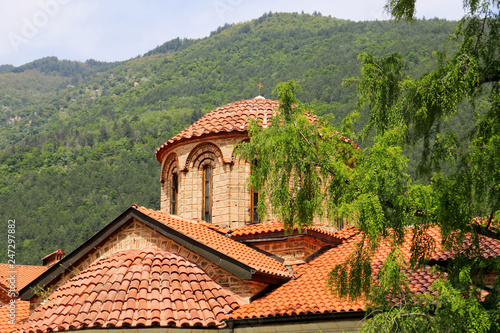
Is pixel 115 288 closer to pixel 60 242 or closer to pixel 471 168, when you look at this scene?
pixel 471 168

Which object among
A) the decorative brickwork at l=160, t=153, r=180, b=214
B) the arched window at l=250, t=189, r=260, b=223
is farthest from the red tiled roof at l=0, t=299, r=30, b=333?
the arched window at l=250, t=189, r=260, b=223

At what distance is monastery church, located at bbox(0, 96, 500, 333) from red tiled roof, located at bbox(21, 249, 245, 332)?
0.02 metres

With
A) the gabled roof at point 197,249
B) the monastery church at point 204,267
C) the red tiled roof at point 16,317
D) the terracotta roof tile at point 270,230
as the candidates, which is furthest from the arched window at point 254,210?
the red tiled roof at point 16,317

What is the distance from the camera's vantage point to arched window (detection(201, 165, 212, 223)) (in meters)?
14.5

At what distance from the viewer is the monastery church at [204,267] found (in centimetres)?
1009

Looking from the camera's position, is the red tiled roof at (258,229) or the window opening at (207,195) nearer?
the red tiled roof at (258,229)

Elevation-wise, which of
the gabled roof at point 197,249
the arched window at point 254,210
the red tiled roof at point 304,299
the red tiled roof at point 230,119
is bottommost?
the red tiled roof at point 304,299

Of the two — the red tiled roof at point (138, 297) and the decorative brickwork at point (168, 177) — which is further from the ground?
the decorative brickwork at point (168, 177)

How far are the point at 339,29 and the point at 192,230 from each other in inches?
3047

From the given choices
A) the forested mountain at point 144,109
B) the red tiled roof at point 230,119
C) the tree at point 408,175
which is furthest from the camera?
the forested mountain at point 144,109

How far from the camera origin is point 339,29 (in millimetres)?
85625

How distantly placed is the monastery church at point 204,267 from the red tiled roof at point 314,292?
0.08 ft

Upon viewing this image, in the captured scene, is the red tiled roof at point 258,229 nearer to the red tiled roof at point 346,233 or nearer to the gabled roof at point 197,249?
the gabled roof at point 197,249

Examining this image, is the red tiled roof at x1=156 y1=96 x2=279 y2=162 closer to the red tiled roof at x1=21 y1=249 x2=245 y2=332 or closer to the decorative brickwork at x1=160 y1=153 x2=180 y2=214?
the decorative brickwork at x1=160 y1=153 x2=180 y2=214
